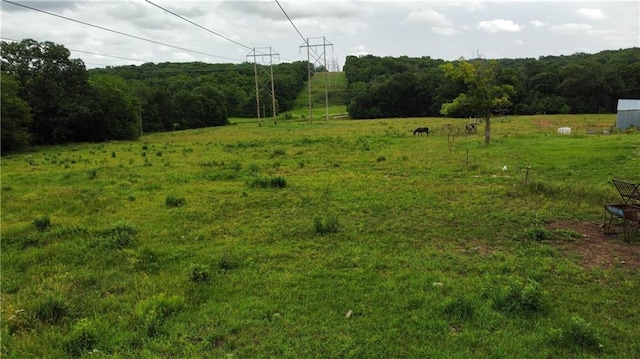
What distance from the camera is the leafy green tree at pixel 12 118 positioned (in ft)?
121

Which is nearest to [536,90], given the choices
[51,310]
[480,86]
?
[480,86]

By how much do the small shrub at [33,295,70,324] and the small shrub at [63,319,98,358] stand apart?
68 cm

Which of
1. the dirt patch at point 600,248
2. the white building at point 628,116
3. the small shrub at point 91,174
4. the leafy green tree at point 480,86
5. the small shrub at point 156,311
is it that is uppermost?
the leafy green tree at point 480,86

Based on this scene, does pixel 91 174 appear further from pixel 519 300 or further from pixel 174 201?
pixel 519 300

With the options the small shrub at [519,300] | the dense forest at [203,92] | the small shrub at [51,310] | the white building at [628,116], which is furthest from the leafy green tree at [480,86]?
the small shrub at [51,310]

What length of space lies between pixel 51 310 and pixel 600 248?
1086cm

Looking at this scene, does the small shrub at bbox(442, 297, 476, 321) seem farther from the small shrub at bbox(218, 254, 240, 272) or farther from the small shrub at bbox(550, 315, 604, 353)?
the small shrub at bbox(218, 254, 240, 272)

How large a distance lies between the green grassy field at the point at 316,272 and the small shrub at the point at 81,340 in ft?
0.06

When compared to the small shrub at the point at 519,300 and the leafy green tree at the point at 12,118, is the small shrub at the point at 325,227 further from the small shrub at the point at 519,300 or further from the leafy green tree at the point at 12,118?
the leafy green tree at the point at 12,118

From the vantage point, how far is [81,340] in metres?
5.77

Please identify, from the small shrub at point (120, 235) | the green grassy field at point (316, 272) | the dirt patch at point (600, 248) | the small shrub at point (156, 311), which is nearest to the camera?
the green grassy field at point (316, 272)

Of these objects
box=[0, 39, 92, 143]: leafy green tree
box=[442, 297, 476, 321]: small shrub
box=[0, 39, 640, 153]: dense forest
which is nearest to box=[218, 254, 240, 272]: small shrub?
box=[442, 297, 476, 321]: small shrub

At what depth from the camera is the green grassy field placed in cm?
574

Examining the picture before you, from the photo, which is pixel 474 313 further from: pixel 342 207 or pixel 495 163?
pixel 495 163
